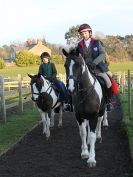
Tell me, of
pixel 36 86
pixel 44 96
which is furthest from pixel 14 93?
pixel 36 86

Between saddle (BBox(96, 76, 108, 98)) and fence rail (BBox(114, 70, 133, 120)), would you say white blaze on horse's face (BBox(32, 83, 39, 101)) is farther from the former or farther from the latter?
fence rail (BBox(114, 70, 133, 120))

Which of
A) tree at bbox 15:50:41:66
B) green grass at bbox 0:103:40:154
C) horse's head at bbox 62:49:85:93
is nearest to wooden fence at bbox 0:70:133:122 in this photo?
green grass at bbox 0:103:40:154

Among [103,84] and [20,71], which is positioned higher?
[103,84]

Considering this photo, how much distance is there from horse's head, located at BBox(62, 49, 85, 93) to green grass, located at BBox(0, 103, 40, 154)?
10.0 ft

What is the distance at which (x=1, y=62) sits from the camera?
79125mm

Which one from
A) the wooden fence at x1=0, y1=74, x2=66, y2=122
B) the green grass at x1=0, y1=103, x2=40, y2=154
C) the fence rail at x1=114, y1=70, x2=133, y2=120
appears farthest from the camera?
the wooden fence at x1=0, y1=74, x2=66, y2=122

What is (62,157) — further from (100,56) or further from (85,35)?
(85,35)

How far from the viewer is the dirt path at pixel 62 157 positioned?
8055 millimetres

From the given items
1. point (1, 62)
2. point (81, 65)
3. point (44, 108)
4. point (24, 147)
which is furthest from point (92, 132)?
point (1, 62)

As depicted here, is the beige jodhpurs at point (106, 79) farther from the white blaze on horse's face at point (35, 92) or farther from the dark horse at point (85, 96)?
the white blaze on horse's face at point (35, 92)

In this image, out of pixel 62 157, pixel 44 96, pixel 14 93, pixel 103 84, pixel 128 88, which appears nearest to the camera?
pixel 62 157

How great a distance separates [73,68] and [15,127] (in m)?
6.61

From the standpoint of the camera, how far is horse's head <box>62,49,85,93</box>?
→ 7.79 metres

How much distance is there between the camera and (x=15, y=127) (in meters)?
14.1
